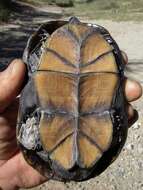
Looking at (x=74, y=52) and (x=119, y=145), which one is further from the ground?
(x=74, y=52)

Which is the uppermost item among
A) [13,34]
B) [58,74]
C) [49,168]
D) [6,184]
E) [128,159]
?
[58,74]

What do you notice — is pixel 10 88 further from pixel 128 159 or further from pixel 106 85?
pixel 128 159

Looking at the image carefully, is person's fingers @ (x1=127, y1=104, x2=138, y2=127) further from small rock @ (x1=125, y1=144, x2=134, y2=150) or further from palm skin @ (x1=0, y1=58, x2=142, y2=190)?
small rock @ (x1=125, y1=144, x2=134, y2=150)

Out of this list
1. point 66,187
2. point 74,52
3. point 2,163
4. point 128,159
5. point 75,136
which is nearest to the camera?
point 75,136

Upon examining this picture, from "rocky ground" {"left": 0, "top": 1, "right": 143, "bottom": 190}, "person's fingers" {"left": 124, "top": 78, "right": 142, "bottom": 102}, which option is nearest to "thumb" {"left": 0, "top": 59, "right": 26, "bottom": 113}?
"person's fingers" {"left": 124, "top": 78, "right": 142, "bottom": 102}

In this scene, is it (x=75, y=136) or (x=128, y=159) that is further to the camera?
(x=128, y=159)

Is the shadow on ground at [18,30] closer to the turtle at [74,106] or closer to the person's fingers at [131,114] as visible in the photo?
the person's fingers at [131,114]

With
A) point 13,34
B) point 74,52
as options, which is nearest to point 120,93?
point 74,52
